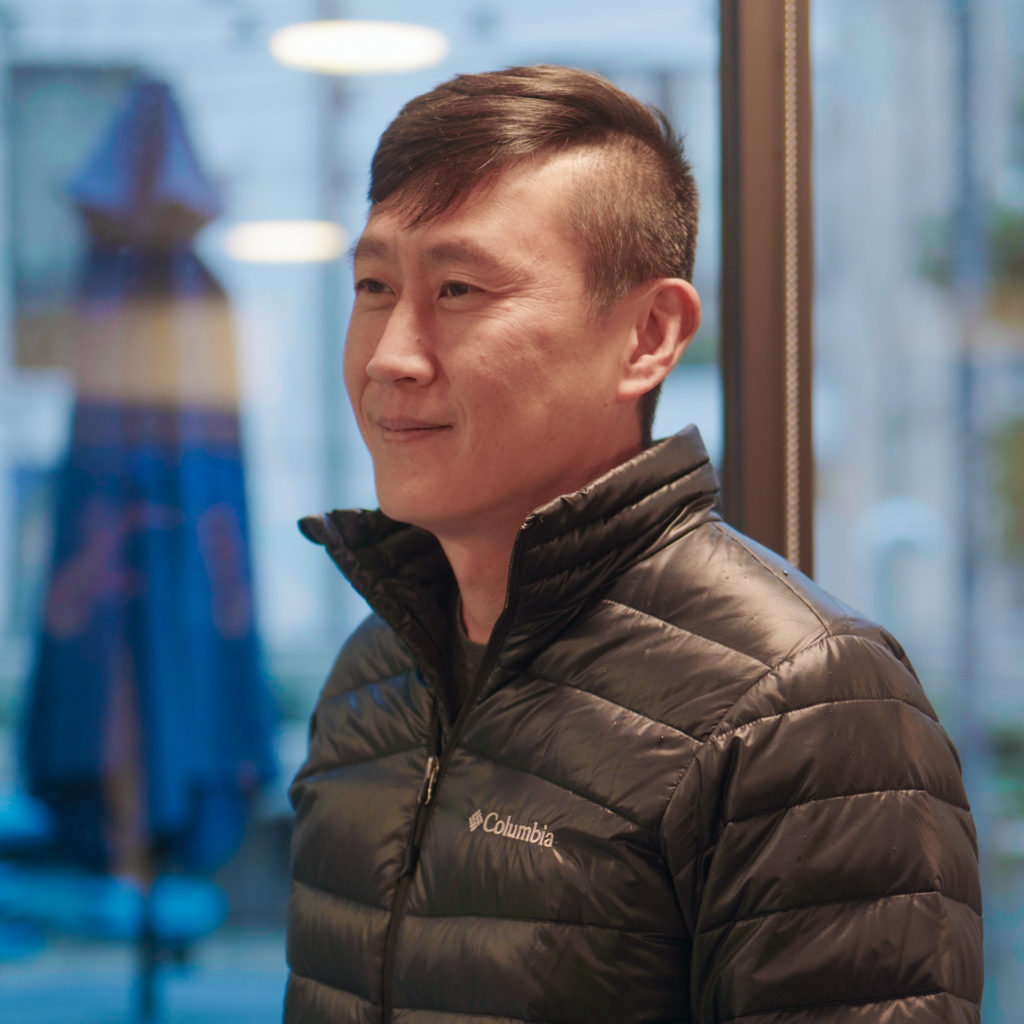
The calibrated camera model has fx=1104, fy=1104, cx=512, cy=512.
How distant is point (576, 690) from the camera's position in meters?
0.93

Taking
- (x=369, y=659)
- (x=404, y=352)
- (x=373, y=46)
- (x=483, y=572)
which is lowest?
(x=369, y=659)

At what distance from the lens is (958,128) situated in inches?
74.8

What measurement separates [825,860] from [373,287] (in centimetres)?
64

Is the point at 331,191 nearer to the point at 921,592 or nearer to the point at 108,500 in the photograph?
the point at 108,500

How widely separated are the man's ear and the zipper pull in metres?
0.37

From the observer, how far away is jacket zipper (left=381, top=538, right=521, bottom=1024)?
94cm

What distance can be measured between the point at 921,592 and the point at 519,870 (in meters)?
1.28

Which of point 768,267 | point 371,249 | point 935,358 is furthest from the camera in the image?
point 935,358

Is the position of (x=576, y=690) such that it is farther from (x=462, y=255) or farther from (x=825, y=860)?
(x=462, y=255)

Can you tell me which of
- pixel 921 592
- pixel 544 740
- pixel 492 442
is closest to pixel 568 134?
pixel 492 442

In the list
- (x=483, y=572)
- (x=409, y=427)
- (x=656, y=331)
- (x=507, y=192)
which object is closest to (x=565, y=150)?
(x=507, y=192)

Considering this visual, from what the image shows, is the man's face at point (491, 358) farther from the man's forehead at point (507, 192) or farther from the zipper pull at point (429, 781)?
the zipper pull at point (429, 781)

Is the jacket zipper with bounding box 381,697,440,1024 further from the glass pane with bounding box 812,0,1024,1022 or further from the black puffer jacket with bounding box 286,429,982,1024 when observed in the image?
the glass pane with bounding box 812,0,1024,1022

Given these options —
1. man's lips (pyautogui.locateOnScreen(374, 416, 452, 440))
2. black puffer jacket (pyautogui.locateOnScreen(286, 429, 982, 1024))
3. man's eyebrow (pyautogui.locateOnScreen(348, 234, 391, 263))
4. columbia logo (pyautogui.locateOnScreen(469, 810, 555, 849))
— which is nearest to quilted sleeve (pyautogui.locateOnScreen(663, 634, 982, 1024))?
black puffer jacket (pyautogui.locateOnScreen(286, 429, 982, 1024))
